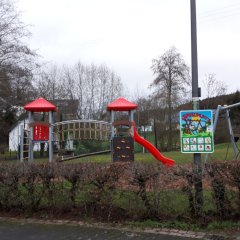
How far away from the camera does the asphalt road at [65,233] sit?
20.7ft

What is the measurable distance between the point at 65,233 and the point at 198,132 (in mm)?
3090

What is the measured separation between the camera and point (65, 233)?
665 centimetres

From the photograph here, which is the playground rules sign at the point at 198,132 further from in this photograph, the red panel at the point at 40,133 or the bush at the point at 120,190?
the red panel at the point at 40,133

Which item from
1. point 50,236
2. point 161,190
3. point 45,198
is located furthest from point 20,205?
point 161,190

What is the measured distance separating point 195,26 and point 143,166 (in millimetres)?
2923

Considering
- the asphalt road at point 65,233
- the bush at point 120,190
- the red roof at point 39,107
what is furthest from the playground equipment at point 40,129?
the asphalt road at point 65,233

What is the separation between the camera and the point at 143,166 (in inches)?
281

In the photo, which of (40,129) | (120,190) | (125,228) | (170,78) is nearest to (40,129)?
(40,129)

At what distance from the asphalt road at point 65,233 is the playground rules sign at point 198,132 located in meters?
1.96

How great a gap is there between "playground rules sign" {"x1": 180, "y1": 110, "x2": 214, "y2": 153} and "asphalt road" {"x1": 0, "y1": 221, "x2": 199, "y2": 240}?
1.96 m

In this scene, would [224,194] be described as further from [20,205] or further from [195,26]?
[20,205]

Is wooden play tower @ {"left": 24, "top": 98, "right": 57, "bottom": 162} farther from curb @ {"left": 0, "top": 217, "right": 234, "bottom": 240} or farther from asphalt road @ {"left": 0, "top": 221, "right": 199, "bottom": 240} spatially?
asphalt road @ {"left": 0, "top": 221, "right": 199, "bottom": 240}

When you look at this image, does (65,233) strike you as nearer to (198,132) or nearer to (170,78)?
(198,132)

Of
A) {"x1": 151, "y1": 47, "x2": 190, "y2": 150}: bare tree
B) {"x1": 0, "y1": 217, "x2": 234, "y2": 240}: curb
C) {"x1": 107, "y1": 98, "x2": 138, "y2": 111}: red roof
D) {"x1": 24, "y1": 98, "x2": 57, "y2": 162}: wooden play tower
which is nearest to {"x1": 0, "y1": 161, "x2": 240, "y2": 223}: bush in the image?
{"x1": 0, "y1": 217, "x2": 234, "y2": 240}: curb
